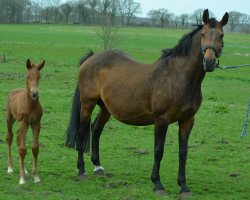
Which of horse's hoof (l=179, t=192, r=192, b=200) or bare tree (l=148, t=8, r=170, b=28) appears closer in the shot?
horse's hoof (l=179, t=192, r=192, b=200)

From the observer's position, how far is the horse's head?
6.01 m

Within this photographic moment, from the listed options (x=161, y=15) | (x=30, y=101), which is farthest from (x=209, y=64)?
(x=161, y=15)

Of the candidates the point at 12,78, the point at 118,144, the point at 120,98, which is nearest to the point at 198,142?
the point at 118,144

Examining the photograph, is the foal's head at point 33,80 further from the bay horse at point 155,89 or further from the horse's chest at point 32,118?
the bay horse at point 155,89

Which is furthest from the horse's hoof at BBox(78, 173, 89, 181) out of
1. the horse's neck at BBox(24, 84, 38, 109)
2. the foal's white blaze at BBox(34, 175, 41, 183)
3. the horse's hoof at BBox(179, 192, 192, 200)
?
the horse's hoof at BBox(179, 192, 192, 200)

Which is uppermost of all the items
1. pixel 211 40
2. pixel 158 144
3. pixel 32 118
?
pixel 211 40

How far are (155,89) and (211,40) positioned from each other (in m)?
1.19

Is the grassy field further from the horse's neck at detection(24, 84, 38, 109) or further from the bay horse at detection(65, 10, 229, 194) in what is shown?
the horse's neck at detection(24, 84, 38, 109)

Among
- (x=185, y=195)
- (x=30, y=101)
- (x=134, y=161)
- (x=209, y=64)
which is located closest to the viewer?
(x=209, y=64)

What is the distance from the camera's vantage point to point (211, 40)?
20.2ft

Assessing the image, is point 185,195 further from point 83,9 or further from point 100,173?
point 83,9

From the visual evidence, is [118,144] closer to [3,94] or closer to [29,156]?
[29,156]

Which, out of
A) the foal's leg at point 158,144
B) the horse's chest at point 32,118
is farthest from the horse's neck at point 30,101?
the foal's leg at point 158,144

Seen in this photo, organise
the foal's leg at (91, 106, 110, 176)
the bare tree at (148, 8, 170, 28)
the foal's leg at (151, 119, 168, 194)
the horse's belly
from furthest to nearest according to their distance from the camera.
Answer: the bare tree at (148, 8, 170, 28), the foal's leg at (91, 106, 110, 176), the horse's belly, the foal's leg at (151, 119, 168, 194)
